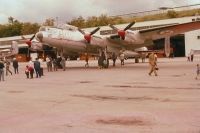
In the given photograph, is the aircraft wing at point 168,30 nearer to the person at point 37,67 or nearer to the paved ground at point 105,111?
the person at point 37,67

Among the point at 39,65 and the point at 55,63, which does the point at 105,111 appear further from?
the point at 55,63

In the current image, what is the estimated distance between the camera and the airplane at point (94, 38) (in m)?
37.1

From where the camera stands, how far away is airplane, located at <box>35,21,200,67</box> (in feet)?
122

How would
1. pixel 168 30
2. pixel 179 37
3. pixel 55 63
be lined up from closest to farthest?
pixel 168 30 → pixel 55 63 → pixel 179 37

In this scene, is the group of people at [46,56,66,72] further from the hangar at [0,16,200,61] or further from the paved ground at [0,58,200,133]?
the hangar at [0,16,200,61]

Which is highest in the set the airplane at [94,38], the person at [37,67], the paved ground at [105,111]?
the airplane at [94,38]

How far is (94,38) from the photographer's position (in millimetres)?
39344

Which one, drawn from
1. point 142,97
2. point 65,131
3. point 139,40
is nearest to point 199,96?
point 142,97

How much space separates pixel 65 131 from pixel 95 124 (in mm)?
1128

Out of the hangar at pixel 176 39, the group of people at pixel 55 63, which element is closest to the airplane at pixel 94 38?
the group of people at pixel 55 63

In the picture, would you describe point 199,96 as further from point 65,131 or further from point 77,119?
point 65,131

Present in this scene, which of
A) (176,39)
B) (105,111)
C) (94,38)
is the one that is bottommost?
(105,111)

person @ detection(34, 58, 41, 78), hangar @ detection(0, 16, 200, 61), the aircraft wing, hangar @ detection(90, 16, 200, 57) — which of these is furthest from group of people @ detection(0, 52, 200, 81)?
hangar @ detection(90, 16, 200, 57)

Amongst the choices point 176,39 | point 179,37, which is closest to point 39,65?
point 179,37
